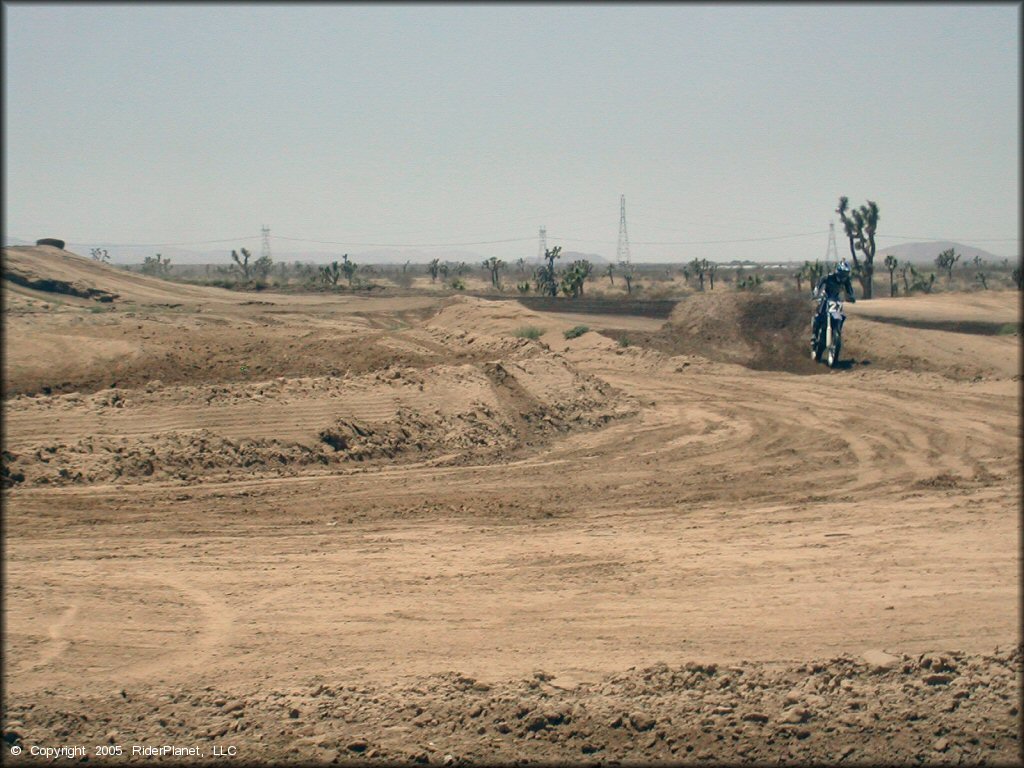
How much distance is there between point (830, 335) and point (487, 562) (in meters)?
20.6

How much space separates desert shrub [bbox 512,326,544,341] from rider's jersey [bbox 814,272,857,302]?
939cm

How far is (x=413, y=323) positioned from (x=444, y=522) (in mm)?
27632

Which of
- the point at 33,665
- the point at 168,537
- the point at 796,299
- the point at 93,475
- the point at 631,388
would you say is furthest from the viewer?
the point at 796,299

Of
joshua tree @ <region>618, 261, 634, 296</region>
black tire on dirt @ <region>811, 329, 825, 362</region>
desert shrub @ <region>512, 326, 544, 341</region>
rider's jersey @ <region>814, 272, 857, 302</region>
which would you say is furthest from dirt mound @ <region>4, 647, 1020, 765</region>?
joshua tree @ <region>618, 261, 634, 296</region>

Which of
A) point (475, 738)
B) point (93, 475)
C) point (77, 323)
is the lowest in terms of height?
point (475, 738)

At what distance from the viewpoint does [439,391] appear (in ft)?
63.9

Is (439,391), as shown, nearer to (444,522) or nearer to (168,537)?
(444,522)

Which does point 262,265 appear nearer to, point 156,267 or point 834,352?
point 156,267

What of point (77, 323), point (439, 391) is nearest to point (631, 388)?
point (439, 391)

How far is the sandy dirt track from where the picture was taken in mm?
7453

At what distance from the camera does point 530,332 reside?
108 feet

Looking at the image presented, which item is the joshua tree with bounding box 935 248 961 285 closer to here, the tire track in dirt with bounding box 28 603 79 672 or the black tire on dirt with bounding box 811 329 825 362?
the black tire on dirt with bounding box 811 329 825 362

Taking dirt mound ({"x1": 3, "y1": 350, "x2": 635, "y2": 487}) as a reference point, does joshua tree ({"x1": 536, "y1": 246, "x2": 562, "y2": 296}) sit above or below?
above

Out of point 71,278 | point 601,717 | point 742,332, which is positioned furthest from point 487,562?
point 71,278
